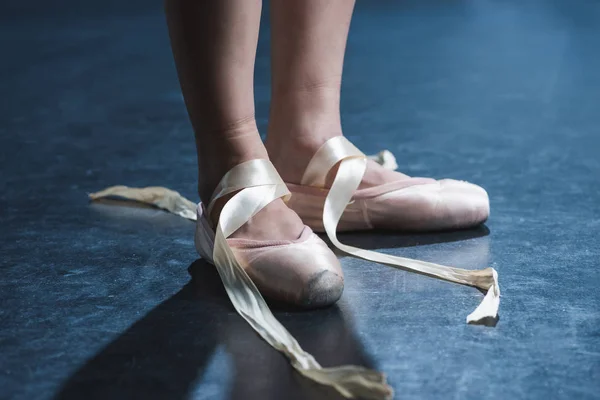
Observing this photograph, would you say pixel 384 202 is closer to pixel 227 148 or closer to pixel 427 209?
pixel 427 209

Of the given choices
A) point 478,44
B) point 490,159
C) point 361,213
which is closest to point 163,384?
point 361,213

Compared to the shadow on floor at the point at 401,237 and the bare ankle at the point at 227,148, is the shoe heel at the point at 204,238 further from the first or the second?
the shadow on floor at the point at 401,237

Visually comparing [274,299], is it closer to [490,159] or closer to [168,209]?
[168,209]

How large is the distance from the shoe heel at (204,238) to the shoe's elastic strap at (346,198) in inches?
6.4

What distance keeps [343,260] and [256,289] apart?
0.63 feet

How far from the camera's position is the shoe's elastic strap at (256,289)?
755 mm

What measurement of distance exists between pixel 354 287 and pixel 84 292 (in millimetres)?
313

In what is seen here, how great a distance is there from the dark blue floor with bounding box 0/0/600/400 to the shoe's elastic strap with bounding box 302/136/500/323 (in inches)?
0.8

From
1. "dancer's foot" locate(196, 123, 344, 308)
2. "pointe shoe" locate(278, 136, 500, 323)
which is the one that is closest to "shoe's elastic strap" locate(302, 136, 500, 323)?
"pointe shoe" locate(278, 136, 500, 323)

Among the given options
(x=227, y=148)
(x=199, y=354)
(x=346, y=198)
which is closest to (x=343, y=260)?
(x=346, y=198)

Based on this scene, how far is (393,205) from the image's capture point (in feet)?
3.94

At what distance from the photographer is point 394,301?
0.97 metres

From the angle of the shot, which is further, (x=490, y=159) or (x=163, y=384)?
(x=490, y=159)

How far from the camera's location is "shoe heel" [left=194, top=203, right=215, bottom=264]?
1.06m
